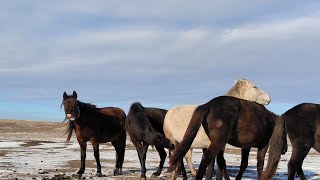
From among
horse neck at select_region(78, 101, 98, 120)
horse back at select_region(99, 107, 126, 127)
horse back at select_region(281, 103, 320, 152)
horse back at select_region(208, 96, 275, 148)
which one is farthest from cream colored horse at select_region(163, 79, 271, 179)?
horse back at select_region(99, 107, 126, 127)

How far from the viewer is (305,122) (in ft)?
28.2

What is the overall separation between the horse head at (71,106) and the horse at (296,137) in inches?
243

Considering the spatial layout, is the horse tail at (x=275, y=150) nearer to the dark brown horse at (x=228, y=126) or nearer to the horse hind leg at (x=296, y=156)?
the horse hind leg at (x=296, y=156)

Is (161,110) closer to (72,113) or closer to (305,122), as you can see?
(72,113)

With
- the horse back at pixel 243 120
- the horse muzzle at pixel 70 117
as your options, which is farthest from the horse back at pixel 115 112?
the horse back at pixel 243 120

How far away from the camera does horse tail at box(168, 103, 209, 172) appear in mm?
8180

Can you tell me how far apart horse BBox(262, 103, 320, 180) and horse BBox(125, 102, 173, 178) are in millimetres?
3323

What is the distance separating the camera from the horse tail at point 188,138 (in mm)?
8180

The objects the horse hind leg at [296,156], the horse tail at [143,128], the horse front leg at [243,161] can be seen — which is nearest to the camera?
the horse hind leg at [296,156]

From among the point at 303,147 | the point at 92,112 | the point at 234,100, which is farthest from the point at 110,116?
the point at 303,147

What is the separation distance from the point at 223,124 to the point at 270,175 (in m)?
1.46

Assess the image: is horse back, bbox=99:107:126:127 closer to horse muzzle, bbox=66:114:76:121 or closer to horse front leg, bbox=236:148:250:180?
horse muzzle, bbox=66:114:76:121

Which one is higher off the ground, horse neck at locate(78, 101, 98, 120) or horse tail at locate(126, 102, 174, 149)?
horse neck at locate(78, 101, 98, 120)

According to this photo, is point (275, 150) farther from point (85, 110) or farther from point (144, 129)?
point (85, 110)
